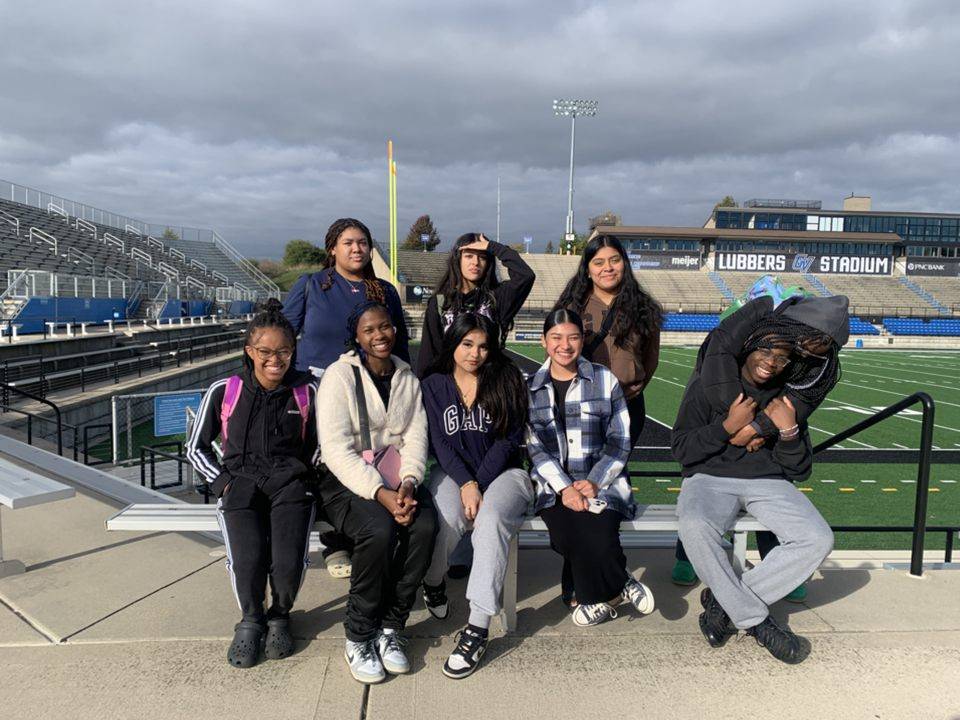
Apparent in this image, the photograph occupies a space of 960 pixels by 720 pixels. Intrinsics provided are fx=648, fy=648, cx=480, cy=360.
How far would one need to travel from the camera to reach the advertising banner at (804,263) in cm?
5194

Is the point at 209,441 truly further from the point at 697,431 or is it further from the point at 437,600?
the point at 697,431

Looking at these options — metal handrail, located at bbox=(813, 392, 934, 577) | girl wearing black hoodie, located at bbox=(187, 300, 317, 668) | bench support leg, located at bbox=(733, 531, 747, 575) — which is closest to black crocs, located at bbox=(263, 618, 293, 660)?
girl wearing black hoodie, located at bbox=(187, 300, 317, 668)

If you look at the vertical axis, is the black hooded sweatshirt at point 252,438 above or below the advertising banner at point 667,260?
below

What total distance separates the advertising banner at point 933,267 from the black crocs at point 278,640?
202 ft

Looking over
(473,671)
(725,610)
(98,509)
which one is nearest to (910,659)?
(725,610)

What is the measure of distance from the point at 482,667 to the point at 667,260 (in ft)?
174

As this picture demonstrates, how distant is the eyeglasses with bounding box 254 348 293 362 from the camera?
275 centimetres

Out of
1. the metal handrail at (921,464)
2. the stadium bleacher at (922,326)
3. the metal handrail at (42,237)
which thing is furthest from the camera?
the stadium bleacher at (922,326)

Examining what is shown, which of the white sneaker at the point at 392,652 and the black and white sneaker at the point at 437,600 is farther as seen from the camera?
the black and white sneaker at the point at 437,600

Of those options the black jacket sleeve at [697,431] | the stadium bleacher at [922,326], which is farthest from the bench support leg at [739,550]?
the stadium bleacher at [922,326]

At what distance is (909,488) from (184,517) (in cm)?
866

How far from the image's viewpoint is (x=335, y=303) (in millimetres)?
3299

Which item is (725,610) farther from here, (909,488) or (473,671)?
(909,488)

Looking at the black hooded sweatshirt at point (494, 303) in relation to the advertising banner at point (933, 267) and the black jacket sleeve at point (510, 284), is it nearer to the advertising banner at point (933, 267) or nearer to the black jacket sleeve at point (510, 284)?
the black jacket sleeve at point (510, 284)
